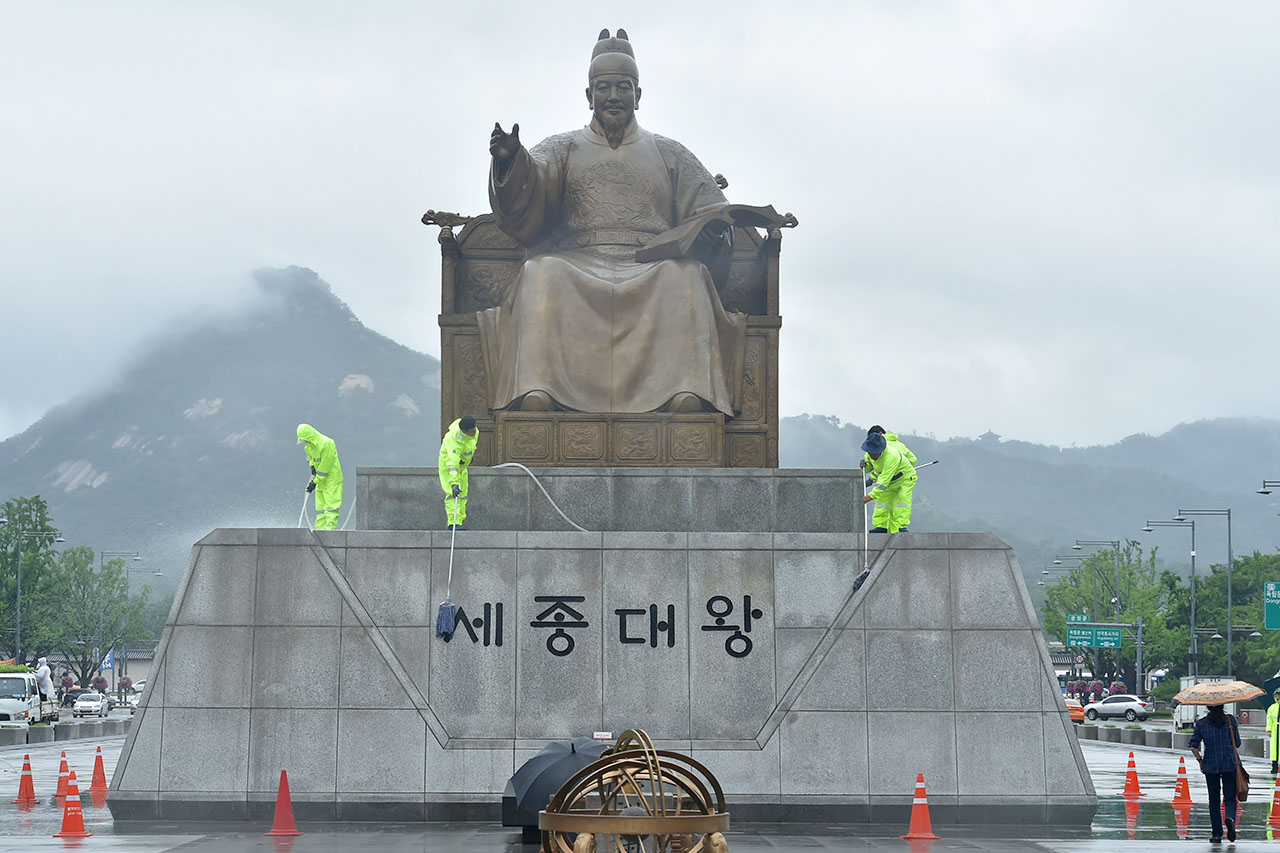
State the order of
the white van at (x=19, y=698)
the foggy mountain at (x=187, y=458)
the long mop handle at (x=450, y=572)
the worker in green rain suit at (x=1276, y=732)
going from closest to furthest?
the long mop handle at (x=450, y=572) < the worker in green rain suit at (x=1276, y=732) < the white van at (x=19, y=698) < the foggy mountain at (x=187, y=458)

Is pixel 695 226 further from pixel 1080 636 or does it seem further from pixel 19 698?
pixel 1080 636

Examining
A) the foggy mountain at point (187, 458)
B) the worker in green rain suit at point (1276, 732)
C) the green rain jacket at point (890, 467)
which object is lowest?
the worker in green rain suit at point (1276, 732)

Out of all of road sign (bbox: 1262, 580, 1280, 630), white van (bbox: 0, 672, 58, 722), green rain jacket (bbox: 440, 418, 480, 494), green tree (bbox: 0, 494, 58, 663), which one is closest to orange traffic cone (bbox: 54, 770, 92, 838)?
green rain jacket (bbox: 440, 418, 480, 494)

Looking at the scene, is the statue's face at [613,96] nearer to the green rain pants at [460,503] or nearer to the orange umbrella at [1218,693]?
the green rain pants at [460,503]

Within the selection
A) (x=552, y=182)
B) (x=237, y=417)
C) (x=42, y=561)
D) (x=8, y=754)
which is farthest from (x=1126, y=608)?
(x=237, y=417)

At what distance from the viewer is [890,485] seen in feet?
47.0

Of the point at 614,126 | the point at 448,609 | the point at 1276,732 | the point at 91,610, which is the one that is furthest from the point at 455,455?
the point at 91,610

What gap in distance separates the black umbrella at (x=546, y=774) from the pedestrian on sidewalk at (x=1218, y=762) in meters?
5.12

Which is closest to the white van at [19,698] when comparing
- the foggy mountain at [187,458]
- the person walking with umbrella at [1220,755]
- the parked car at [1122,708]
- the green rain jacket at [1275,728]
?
the green rain jacket at [1275,728]

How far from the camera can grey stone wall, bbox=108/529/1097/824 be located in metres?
13.5

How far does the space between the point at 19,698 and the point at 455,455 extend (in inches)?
1087

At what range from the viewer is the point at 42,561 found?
53.0m

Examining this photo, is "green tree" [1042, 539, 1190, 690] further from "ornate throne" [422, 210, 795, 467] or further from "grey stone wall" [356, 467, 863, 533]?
"grey stone wall" [356, 467, 863, 533]

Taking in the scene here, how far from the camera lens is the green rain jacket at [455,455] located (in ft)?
45.2
